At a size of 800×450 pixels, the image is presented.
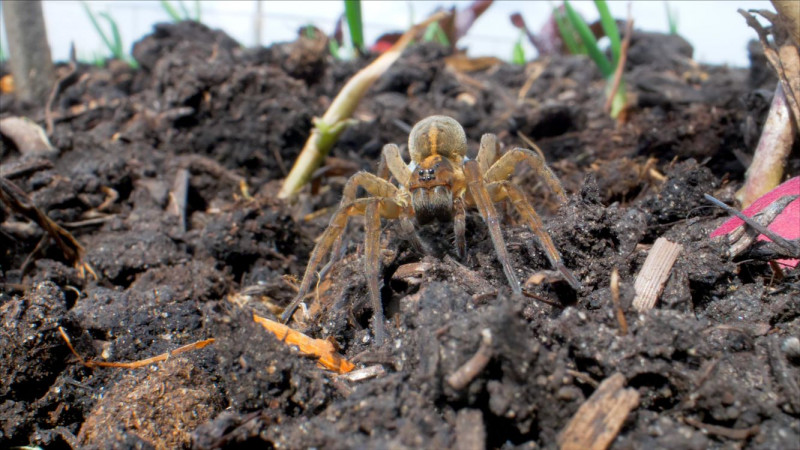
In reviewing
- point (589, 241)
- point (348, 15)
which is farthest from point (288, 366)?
point (348, 15)

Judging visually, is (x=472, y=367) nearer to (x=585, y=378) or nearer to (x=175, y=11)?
(x=585, y=378)

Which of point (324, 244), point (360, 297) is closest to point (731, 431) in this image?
point (360, 297)

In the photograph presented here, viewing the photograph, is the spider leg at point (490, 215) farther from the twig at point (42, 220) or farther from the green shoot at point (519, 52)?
the green shoot at point (519, 52)

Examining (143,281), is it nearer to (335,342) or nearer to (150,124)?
(335,342)

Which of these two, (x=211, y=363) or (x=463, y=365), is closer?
(x=463, y=365)

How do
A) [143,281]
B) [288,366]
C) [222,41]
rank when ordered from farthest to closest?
[222,41]
[143,281]
[288,366]

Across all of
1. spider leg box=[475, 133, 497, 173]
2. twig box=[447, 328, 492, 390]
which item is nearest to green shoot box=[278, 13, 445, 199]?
spider leg box=[475, 133, 497, 173]

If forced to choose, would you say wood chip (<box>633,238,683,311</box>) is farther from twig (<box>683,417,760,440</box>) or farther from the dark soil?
twig (<box>683,417,760,440</box>)
